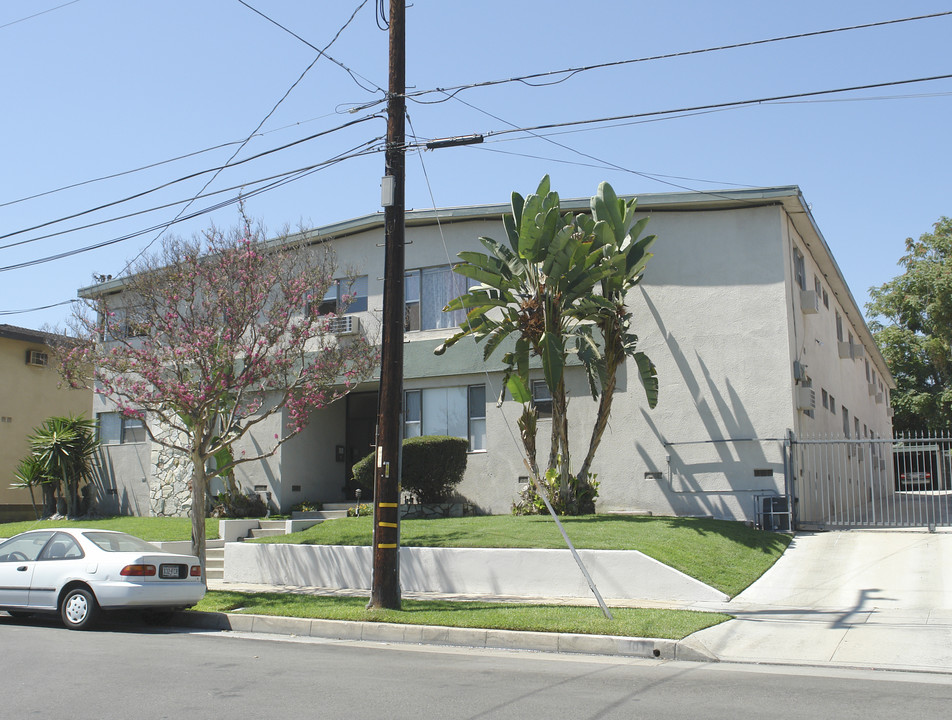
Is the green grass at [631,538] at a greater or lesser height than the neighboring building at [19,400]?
lesser

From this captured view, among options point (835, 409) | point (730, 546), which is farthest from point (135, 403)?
point (835, 409)

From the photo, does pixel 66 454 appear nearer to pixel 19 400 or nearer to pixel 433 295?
pixel 19 400

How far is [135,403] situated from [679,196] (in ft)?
39.1

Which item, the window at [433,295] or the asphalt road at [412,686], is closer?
the asphalt road at [412,686]

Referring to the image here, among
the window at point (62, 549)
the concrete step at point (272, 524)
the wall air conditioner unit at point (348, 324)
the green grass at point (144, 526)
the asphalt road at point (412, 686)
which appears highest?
the wall air conditioner unit at point (348, 324)

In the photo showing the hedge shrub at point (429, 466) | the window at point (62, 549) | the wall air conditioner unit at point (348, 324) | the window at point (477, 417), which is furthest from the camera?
the wall air conditioner unit at point (348, 324)

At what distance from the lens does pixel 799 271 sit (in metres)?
21.0

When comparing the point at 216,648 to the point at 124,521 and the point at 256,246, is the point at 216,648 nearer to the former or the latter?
the point at 256,246

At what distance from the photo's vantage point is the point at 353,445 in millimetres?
24828

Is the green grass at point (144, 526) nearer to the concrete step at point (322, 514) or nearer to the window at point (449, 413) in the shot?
the concrete step at point (322, 514)

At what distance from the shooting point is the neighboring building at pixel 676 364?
18.6 metres

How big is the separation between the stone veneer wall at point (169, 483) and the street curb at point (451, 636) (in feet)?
39.8

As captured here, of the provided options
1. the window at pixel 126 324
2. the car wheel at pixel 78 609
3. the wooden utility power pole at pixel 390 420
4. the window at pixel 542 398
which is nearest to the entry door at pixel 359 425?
the window at pixel 542 398

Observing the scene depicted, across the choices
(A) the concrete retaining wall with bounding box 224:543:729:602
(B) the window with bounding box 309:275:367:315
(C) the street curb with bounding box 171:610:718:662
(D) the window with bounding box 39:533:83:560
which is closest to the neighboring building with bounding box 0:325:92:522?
(B) the window with bounding box 309:275:367:315
